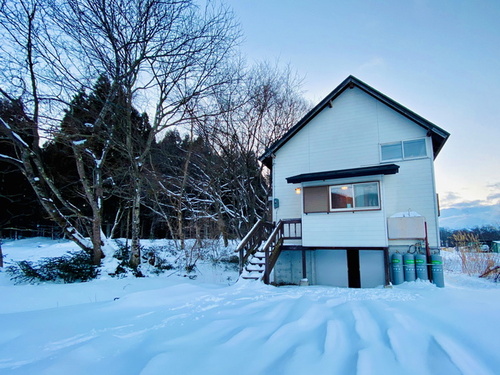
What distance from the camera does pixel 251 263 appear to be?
30.7ft

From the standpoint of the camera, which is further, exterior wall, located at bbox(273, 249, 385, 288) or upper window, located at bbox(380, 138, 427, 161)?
exterior wall, located at bbox(273, 249, 385, 288)

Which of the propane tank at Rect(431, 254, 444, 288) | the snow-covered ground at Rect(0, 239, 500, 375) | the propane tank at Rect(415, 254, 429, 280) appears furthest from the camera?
→ the propane tank at Rect(415, 254, 429, 280)

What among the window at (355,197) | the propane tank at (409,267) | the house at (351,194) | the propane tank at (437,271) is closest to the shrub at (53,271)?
the house at (351,194)

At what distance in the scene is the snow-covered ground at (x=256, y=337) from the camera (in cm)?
291

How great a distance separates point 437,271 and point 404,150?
4.22 metres

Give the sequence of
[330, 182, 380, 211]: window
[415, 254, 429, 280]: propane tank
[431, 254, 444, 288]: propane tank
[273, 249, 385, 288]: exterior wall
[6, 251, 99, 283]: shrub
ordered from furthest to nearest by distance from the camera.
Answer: [273, 249, 385, 288]: exterior wall < [330, 182, 380, 211]: window < [6, 251, 99, 283]: shrub < [415, 254, 429, 280]: propane tank < [431, 254, 444, 288]: propane tank

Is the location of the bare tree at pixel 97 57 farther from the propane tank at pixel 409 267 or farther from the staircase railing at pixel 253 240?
the propane tank at pixel 409 267

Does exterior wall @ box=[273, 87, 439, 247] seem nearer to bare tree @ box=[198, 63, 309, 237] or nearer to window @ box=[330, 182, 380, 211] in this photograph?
window @ box=[330, 182, 380, 211]

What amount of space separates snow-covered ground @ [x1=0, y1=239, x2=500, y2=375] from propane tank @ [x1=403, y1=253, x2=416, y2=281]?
3.46 metres

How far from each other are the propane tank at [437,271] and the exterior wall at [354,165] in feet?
2.03

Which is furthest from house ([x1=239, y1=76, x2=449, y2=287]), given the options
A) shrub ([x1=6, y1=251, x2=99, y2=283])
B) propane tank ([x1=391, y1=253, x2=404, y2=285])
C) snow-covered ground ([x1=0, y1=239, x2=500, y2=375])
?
shrub ([x1=6, y1=251, x2=99, y2=283])

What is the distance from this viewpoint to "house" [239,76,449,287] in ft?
30.6

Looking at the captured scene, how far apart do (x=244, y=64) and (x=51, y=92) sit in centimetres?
877

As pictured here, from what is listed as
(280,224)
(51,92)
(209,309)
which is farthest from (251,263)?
(51,92)
